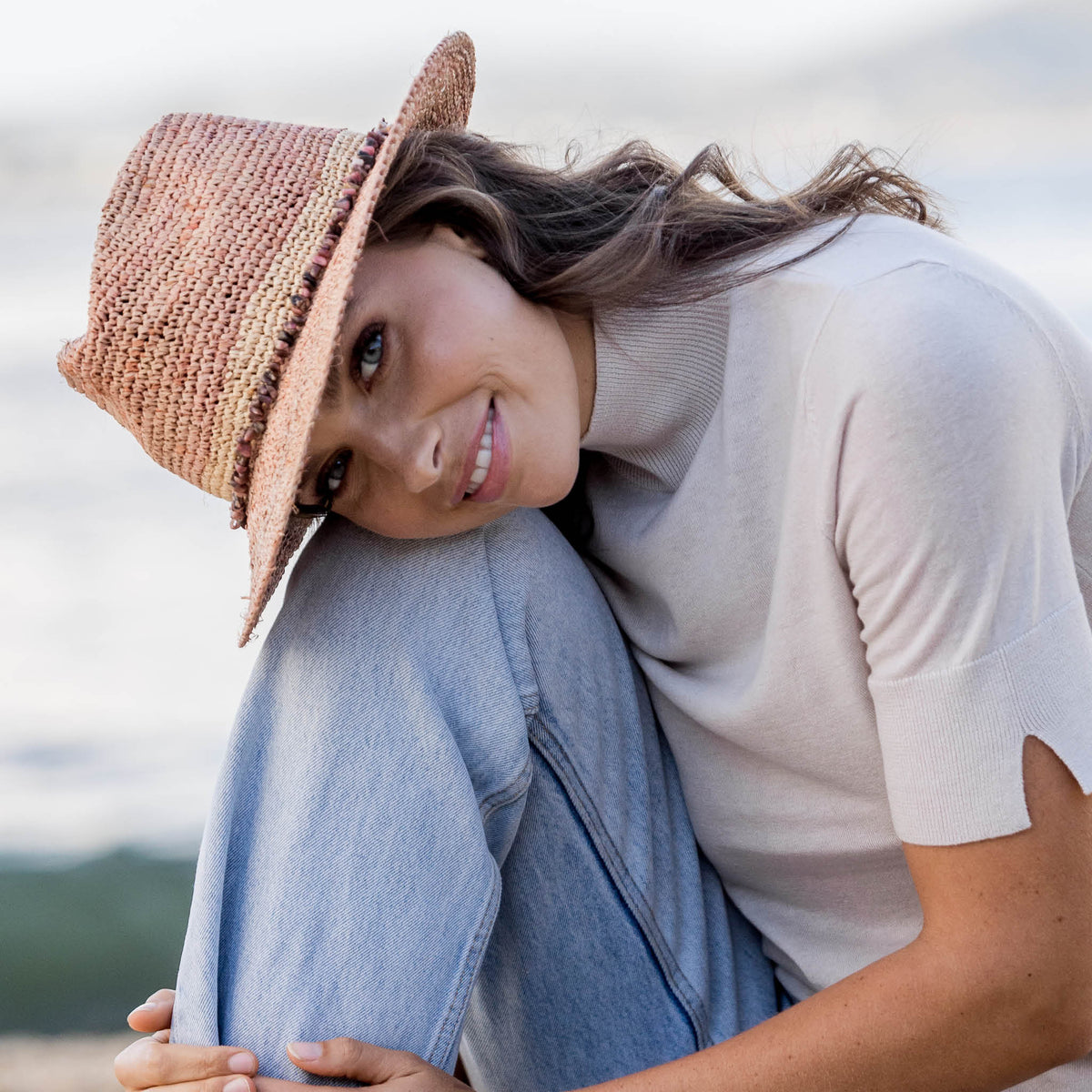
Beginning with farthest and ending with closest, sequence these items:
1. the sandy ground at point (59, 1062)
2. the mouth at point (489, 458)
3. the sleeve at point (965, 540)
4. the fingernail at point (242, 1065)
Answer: the sandy ground at point (59, 1062)
the mouth at point (489, 458)
the fingernail at point (242, 1065)
the sleeve at point (965, 540)


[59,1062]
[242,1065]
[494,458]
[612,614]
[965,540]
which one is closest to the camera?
[965,540]

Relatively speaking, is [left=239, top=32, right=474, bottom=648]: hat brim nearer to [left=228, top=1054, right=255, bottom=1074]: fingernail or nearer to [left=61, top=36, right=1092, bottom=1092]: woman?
[left=61, top=36, right=1092, bottom=1092]: woman

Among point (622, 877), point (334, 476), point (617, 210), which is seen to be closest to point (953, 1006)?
point (622, 877)

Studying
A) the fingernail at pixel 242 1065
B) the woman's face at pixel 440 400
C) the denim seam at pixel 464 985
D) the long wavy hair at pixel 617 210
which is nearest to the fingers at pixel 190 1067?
the fingernail at pixel 242 1065

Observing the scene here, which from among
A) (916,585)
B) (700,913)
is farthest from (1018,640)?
(700,913)

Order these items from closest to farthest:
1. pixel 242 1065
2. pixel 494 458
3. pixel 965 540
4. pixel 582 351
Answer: pixel 965 540
pixel 242 1065
pixel 494 458
pixel 582 351

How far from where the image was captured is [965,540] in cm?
100

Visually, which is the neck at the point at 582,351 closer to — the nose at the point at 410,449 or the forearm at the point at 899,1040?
the nose at the point at 410,449

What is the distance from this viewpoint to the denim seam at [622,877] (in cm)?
128

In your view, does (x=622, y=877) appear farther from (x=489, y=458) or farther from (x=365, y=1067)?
(x=489, y=458)

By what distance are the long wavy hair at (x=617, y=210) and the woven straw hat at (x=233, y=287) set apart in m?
0.07

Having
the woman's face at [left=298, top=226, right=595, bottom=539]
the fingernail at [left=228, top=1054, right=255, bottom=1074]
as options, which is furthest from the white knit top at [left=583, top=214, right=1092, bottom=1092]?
the fingernail at [left=228, top=1054, right=255, bottom=1074]

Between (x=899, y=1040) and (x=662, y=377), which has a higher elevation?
(x=662, y=377)

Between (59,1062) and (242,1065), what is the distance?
4.46 feet
